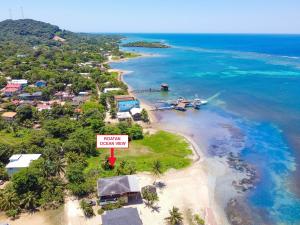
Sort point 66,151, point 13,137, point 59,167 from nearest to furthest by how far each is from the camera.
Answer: point 59,167, point 66,151, point 13,137

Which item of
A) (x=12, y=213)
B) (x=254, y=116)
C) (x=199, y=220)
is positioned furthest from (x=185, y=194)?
(x=254, y=116)

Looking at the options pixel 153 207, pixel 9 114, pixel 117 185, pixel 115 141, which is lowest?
pixel 9 114

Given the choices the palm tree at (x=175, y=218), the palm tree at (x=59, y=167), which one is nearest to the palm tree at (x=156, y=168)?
the palm tree at (x=175, y=218)

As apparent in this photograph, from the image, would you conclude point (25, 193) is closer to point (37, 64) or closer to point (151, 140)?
point (151, 140)

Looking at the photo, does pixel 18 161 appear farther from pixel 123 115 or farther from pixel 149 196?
pixel 123 115

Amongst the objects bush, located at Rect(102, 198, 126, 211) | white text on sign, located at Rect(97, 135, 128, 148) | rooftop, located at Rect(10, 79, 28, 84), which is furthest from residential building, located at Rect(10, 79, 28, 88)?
white text on sign, located at Rect(97, 135, 128, 148)

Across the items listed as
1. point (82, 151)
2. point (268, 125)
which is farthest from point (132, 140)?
point (268, 125)
